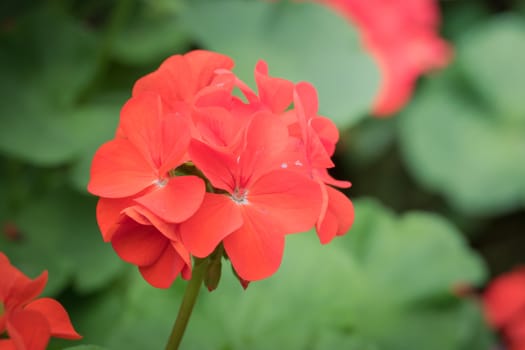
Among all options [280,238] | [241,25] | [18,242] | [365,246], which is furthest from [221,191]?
[241,25]

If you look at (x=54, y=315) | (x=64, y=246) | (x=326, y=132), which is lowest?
(x=64, y=246)

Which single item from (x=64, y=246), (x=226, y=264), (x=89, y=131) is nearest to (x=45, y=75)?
(x=89, y=131)

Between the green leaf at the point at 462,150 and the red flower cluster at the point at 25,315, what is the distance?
1013 millimetres

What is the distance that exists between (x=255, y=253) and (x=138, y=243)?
2.6 inches

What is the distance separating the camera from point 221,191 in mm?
412

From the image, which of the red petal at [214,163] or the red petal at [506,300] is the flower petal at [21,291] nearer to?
the red petal at [214,163]

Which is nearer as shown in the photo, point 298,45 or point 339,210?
point 339,210

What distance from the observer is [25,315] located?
0.39 m

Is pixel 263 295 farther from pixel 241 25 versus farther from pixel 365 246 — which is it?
pixel 241 25

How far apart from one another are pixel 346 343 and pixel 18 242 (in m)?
0.39

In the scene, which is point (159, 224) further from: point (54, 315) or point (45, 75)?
point (45, 75)

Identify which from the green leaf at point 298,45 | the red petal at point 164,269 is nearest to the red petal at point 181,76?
the red petal at point 164,269

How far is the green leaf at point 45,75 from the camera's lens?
825 mm

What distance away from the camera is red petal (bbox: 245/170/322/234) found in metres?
0.39
